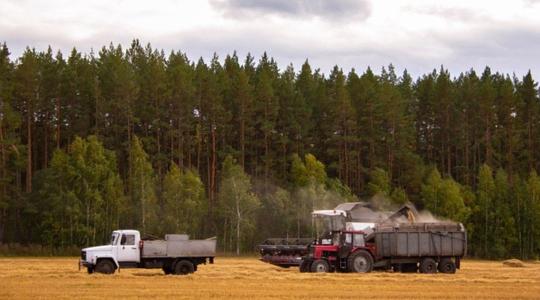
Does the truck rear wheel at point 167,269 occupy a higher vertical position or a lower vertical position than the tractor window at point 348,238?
lower

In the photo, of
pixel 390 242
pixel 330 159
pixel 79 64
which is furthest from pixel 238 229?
pixel 390 242

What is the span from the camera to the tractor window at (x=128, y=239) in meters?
35.7

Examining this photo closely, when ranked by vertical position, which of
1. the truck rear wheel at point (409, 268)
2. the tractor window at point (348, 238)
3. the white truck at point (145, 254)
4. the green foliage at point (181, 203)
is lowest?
the truck rear wheel at point (409, 268)

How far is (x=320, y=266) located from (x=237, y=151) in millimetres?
42056

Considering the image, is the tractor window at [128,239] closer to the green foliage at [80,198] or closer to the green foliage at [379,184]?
the green foliage at [80,198]

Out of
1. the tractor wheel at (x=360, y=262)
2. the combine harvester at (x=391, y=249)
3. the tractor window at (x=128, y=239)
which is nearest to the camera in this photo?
the tractor window at (x=128, y=239)

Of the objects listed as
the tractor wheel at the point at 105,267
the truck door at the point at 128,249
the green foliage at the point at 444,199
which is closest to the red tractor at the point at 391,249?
the truck door at the point at 128,249

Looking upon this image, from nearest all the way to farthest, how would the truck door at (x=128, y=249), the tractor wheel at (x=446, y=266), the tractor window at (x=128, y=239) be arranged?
the truck door at (x=128, y=249), the tractor window at (x=128, y=239), the tractor wheel at (x=446, y=266)

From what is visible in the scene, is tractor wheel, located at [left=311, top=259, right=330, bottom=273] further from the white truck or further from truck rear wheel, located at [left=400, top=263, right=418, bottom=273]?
the white truck

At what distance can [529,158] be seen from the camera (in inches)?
3492

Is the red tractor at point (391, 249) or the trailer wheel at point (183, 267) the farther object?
the red tractor at point (391, 249)

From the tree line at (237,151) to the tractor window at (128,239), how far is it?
32342mm

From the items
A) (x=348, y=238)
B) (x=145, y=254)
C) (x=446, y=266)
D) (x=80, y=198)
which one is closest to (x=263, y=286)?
(x=145, y=254)

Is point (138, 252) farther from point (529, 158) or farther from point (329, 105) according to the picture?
point (529, 158)
